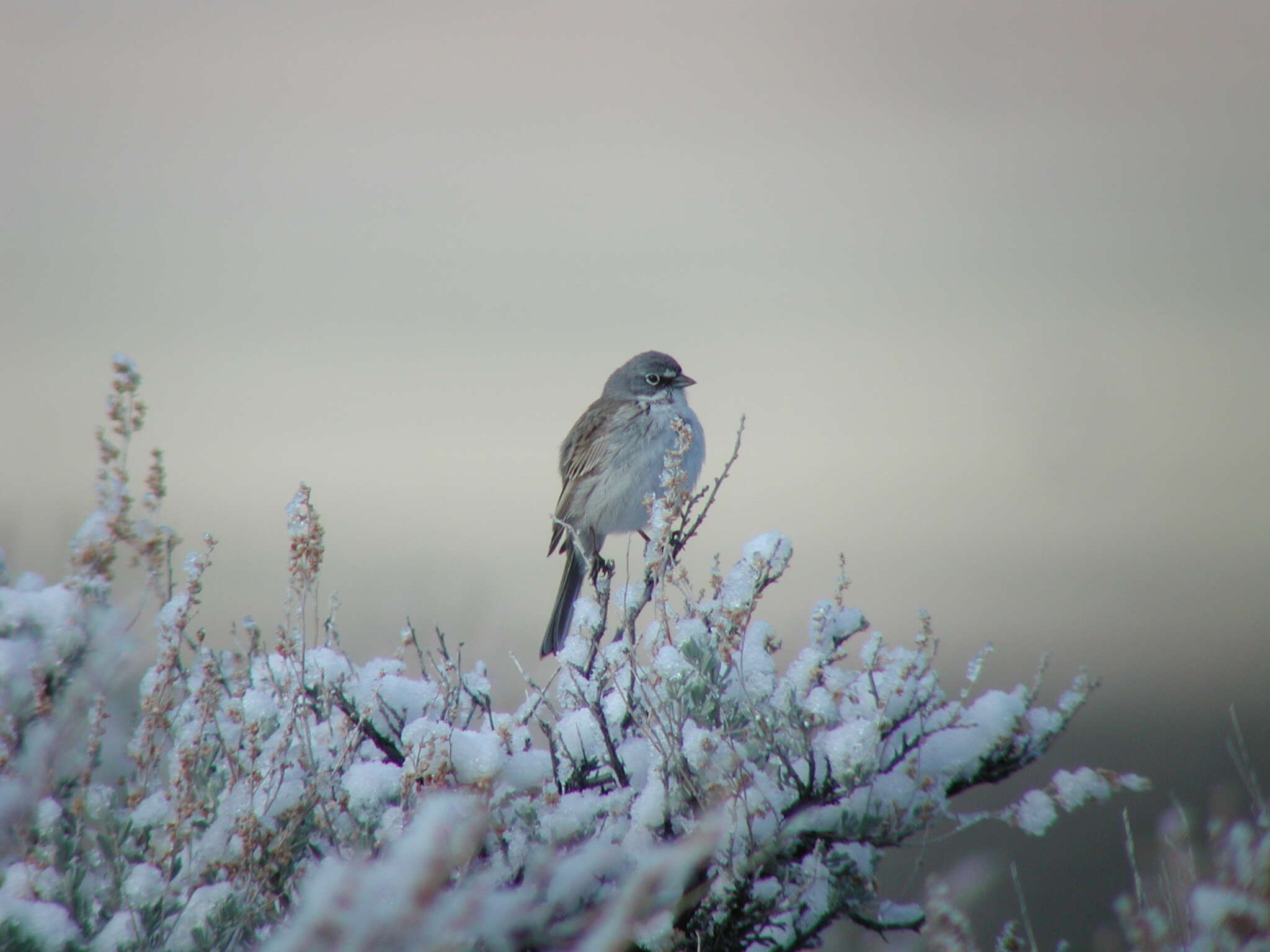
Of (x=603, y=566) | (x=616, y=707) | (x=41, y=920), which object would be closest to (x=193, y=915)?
(x=41, y=920)

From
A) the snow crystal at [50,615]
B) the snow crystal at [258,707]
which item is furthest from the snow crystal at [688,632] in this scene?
the snow crystal at [50,615]

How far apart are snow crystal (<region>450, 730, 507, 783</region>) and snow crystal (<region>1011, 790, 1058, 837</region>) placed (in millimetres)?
1490

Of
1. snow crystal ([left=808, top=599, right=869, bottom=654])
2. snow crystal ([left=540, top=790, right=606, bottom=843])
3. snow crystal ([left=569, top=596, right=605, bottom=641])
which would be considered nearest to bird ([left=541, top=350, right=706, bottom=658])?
snow crystal ([left=569, top=596, right=605, bottom=641])

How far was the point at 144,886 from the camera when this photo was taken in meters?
2.84

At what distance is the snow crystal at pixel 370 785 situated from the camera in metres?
3.23

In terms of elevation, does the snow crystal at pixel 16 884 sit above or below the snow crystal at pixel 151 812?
below

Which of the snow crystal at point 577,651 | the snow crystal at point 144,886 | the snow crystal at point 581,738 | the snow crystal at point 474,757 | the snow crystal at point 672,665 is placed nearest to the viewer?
the snow crystal at point 144,886

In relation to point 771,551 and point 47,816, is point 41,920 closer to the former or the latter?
point 47,816

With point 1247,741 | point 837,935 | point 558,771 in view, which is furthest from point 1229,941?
point 558,771

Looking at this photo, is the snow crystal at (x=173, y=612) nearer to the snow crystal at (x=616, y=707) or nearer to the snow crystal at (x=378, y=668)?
the snow crystal at (x=378, y=668)

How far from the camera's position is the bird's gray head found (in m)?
7.55

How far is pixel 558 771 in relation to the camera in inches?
144

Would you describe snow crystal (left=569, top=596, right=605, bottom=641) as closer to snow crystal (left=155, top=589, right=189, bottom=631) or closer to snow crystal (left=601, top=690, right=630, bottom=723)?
snow crystal (left=601, top=690, right=630, bottom=723)

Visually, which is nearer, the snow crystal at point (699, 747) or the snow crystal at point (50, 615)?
the snow crystal at point (699, 747)
